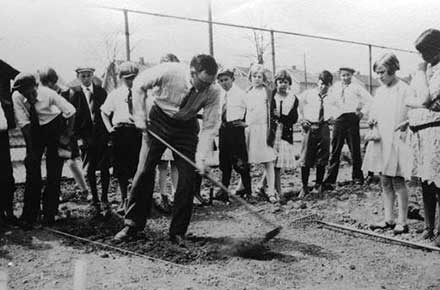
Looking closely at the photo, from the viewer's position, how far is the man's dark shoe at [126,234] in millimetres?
4480

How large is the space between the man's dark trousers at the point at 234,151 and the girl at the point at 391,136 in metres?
1.99

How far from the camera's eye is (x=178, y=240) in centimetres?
444

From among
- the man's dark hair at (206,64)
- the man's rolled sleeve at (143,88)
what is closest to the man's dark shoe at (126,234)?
the man's rolled sleeve at (143,88)

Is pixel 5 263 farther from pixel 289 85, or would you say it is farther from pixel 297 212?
pixel 289 85

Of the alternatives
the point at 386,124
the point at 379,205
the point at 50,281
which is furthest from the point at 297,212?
the point at 50,281

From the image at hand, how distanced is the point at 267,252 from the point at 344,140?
3.91m

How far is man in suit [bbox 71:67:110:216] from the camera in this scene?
5.86 m

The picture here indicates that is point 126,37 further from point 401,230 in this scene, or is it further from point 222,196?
point 401,230

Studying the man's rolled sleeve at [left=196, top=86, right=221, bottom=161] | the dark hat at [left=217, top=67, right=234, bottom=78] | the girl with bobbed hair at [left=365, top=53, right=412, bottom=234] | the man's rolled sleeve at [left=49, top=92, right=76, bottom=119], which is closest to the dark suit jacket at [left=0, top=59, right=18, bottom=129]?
the man's rolled sleeve at [left=49, top=92, right=76, bottom=119]

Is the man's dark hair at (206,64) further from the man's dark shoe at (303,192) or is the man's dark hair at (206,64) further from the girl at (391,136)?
the man's dark shoe at (303,192)

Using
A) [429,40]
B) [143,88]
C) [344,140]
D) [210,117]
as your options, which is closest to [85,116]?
[143,88]

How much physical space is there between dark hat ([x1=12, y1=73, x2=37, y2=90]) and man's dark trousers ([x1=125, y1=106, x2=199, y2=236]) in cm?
125

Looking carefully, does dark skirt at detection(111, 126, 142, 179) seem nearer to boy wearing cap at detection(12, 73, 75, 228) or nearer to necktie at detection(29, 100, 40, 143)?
boy wearing cap at detection(12, 73, 75, 228)

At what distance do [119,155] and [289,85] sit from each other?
8.23 ft
